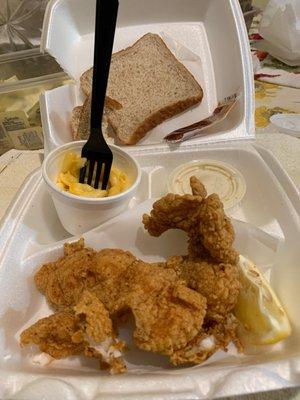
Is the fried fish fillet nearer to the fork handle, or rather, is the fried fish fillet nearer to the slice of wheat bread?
the fork handle

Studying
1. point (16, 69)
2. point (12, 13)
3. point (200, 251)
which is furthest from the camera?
point (12, 13)

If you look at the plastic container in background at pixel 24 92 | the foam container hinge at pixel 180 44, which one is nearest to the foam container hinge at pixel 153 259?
the foam container hinge at pixel 180 44

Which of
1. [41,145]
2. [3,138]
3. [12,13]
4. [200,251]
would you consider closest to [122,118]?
[41,145]

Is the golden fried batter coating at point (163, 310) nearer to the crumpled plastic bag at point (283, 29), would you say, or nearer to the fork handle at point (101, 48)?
the fork handle at point (101, 48)

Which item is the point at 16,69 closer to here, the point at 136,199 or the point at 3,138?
the point at 3,138

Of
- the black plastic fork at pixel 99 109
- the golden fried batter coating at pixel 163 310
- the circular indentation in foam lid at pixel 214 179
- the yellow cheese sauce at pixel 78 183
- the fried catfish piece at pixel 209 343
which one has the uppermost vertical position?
the black plastic fork at pixel 99 109
